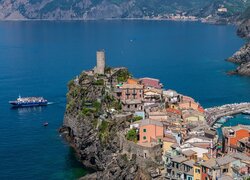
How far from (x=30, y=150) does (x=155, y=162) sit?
2484cm

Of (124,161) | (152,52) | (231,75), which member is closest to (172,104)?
(124,161)

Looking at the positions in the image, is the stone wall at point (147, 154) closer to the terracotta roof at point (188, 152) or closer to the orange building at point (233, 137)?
the terracotta roof at point (188, 152)

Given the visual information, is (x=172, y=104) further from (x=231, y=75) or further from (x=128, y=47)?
(x=128, y=47)

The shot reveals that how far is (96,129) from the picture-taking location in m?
60.8

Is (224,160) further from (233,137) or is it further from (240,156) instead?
(233,137)

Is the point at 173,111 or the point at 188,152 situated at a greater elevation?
the point at 173,111

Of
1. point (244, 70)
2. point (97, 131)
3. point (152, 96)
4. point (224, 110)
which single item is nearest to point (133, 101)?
point (152, 96)

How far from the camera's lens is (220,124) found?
74.5m

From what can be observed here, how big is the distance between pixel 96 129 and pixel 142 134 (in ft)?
32.9

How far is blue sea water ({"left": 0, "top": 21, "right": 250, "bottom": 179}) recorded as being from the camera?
64.4m

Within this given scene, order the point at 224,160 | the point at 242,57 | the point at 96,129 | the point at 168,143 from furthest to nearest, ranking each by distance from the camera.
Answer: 1. the point at 242,57
2. the point at 96,129
3. the point at 168,143
4. the point at 224,160

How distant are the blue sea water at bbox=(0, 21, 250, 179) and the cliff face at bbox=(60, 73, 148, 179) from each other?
2232mm

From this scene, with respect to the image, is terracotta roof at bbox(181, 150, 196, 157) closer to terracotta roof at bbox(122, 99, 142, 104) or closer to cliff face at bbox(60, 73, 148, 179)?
cliff face at bbox(60, 73, 148, 179)

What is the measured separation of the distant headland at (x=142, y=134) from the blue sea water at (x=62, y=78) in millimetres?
4578
